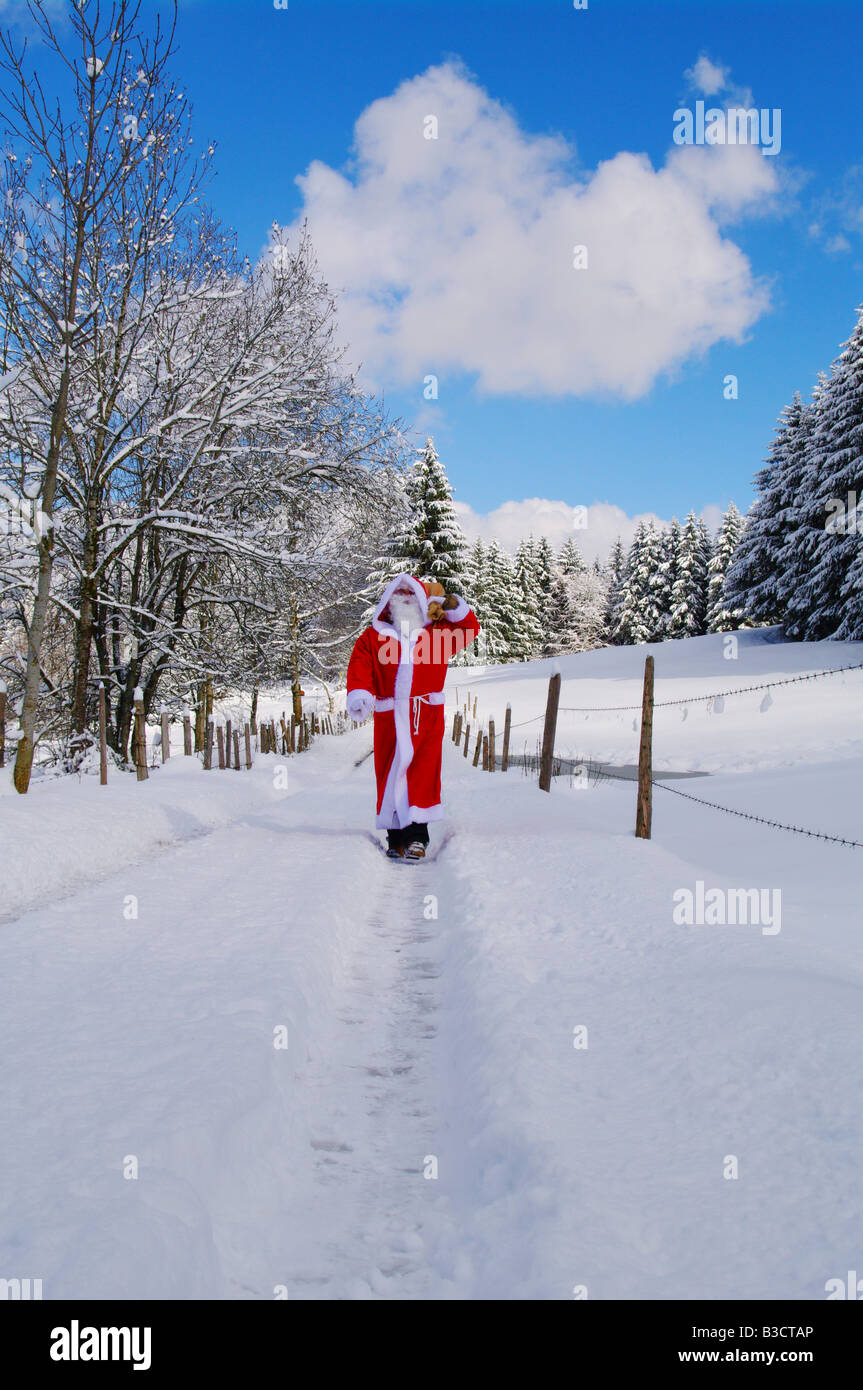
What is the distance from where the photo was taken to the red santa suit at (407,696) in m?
7.31

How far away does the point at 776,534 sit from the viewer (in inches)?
1453

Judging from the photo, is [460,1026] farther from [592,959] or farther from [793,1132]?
[793,1132]

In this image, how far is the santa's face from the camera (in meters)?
7.72

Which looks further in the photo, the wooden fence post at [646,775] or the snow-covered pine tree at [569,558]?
the snow-covered pine tree at [569,558]

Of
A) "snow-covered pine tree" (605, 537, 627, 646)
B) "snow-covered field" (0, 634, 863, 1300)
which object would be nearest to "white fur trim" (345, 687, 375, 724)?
"snow-covered field" (0, 634, 863, 1300)

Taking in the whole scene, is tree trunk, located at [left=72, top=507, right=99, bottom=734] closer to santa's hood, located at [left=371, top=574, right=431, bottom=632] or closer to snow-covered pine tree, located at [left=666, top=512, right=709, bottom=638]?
santa's hood, located at [left=371, top=574, right=431, bottom=632]

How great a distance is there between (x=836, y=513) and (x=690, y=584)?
24070mm

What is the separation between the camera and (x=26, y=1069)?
256 cm

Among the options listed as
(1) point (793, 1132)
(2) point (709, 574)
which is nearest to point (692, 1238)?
(1) point (793, 1132)

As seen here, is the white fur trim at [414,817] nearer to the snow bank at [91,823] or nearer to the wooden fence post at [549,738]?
the snow bank at [91,823]

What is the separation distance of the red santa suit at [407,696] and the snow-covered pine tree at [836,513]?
82.5ft

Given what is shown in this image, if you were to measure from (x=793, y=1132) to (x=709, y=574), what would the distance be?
5617 cm

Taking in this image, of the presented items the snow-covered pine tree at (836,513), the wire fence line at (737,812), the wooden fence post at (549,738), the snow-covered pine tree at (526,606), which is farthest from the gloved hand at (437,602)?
the snow-covered pine tree at (526,606)
